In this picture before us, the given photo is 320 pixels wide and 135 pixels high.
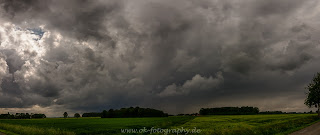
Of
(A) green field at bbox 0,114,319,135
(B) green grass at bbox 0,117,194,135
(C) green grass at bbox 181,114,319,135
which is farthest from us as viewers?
(B) green grass at bbox 0,117,194,135

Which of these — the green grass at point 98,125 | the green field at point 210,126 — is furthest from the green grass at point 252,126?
the green grass at point 98,125

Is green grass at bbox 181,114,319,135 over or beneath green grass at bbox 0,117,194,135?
over

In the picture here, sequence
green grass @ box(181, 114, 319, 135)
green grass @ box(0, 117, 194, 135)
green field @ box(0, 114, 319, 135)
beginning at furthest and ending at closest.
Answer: green grass @ box(0, 117, 194, 135) < green field @ box(0, 114, 319, 135) < green grass @ box(181, 114, 319, 135)

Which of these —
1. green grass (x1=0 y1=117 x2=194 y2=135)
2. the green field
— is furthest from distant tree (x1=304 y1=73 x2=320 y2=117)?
green grass (x1=0 y1=117 x2=194 y2=135)

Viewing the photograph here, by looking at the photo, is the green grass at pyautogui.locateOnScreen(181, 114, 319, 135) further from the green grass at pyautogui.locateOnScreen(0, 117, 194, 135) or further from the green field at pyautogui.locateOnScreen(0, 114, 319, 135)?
the green grass at pyautogui.locateOnScreen(0, 117, 194, 135)

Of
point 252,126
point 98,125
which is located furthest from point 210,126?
point 98,125

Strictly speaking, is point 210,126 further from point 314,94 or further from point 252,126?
point 314,94

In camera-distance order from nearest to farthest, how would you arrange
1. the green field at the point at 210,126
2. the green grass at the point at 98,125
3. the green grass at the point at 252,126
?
1. the green grass at the point at 252,126
2. the green field at the point at 210,126
3. the green grass at the point at 98,125

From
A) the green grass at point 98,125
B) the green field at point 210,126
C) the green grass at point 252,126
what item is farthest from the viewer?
the green grass at point 98,125

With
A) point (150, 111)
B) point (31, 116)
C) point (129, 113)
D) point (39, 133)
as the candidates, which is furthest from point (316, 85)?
point (31, 116)

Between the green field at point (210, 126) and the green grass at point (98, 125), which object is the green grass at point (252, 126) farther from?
the green grass at point (98, 125)

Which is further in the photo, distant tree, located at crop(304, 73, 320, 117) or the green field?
distant tree, located at crop(304, 73, 320, 117)

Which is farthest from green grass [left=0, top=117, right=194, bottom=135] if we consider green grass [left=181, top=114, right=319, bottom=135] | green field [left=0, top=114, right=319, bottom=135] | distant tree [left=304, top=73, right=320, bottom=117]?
distant tree [left=304, top=73, right=320, bottom=117]

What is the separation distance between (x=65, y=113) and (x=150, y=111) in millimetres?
90410
